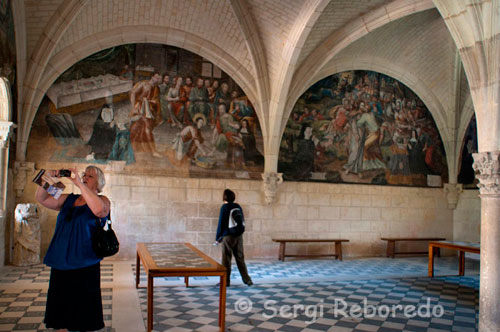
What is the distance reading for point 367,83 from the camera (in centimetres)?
1159

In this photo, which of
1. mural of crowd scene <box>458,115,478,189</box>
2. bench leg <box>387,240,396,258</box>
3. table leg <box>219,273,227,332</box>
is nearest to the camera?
table leg <box>219,273,227,332</box>

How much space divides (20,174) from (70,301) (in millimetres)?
6348

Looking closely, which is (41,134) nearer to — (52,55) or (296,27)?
(52,55)

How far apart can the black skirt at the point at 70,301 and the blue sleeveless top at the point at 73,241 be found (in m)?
0.08

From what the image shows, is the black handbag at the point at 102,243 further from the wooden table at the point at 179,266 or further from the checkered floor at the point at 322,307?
the checkered floor at the point at 322,307

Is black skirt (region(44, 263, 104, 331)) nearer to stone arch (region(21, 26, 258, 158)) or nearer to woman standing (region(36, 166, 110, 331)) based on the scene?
woman standing (region(36, 166, 110, 331))

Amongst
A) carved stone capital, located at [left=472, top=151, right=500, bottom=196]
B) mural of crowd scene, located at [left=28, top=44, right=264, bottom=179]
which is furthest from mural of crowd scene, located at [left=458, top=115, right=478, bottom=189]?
carved stone capital, located at [left=472, top=151, right=500, bottom=196]

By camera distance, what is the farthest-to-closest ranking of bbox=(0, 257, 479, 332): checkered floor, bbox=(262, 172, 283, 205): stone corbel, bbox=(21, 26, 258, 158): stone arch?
Result: bbox=(262, 172, 283, 205): stone corbel < bbox=(21, 26, 258, 158): stone arch < bbox=(0, 257, 479, 332): checkered floor

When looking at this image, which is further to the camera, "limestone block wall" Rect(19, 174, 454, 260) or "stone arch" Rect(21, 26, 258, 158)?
"limestone block wall" Rect(19, 174, 454, 260)

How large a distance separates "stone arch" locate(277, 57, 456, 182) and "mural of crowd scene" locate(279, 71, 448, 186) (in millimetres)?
146

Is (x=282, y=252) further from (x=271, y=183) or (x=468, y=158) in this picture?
(x=468, y=158)

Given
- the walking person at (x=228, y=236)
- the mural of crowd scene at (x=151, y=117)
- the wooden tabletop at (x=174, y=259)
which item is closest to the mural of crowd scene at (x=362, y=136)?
the mural of crowd scene at (x=151, y=117)

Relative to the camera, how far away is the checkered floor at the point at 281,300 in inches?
189

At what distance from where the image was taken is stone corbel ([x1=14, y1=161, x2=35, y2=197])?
8383mm
